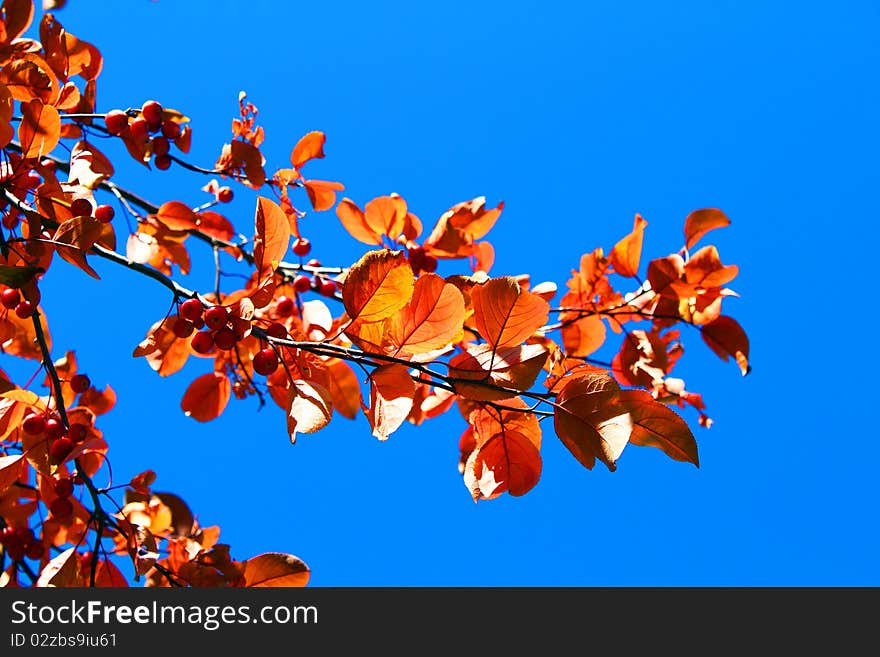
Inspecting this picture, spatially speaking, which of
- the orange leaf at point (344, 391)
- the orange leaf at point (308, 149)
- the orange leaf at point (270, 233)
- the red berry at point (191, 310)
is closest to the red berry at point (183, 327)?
the red berry at point (191, 310)

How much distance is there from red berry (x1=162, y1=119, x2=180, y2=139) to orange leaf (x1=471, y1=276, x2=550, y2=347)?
0.93 meters

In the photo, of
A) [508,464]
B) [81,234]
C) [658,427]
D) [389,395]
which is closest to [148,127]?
[81,234]

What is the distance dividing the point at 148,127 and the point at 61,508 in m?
0.80

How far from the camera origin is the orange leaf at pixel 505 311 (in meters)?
0.79

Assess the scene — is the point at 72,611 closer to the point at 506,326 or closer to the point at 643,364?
the point at 506,326

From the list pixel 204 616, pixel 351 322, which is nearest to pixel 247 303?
pixel 351 322

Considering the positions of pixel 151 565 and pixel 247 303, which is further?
pixel 151 565

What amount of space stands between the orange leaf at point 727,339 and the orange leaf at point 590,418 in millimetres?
680

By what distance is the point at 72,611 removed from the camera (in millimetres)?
1118

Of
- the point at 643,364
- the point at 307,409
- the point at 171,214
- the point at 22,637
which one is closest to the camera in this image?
the point at 307,409

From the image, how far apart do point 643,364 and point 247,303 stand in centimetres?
97

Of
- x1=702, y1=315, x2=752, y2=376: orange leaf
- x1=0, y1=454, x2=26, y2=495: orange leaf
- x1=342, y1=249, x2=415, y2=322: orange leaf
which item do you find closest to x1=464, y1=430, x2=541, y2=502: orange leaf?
x1=342, y1=249, x2=415, y2=322: orange leaf

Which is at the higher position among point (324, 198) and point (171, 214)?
point (324, 198)

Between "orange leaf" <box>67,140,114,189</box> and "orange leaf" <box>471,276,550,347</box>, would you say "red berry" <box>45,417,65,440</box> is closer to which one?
"orange leaf" <box>67,140,114,189</box>
